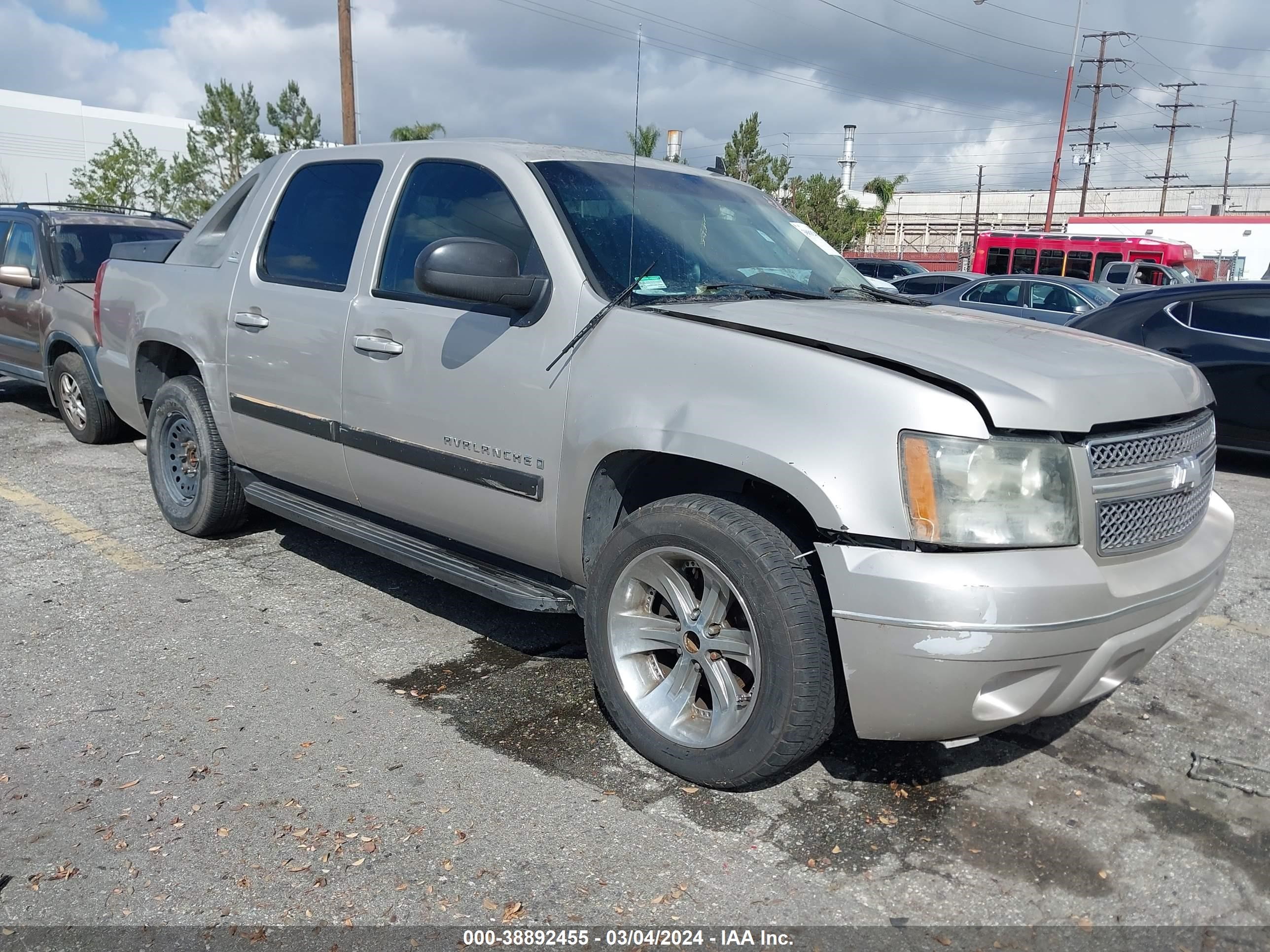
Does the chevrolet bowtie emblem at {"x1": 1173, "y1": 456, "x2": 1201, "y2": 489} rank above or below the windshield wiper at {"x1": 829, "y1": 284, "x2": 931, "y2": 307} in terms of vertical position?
below

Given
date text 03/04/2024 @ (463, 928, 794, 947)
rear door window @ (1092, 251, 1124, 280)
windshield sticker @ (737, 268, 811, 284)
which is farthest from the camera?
rear door window @ (1092, 251, 1124, 280)

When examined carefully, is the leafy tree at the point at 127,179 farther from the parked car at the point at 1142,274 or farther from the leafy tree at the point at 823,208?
the parked car at the point at 1142,274

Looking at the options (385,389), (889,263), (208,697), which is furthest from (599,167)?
(889,263)

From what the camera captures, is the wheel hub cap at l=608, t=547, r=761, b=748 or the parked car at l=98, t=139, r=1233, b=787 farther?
the wheel hub cap at l=608, t=547, r=761, b=748

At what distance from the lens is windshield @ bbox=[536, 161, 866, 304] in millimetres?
3469

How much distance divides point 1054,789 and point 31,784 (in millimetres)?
3042

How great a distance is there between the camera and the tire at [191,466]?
5.08m

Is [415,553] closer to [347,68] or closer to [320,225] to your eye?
[320,225]

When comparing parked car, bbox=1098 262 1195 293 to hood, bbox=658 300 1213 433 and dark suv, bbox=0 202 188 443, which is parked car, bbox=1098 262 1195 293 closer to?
dark suv, bbox=0 202 188 443

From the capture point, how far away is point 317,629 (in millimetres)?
4316

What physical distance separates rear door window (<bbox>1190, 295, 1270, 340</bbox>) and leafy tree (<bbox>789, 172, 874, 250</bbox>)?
22.2 m

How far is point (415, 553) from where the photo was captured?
3947mm

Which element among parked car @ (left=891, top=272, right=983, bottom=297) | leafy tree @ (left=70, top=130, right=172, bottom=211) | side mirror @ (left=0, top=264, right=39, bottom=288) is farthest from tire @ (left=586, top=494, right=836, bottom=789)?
leafy tree @ (left=70, top=130, right=172, bottom=211)

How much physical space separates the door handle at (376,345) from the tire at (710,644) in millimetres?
1229
